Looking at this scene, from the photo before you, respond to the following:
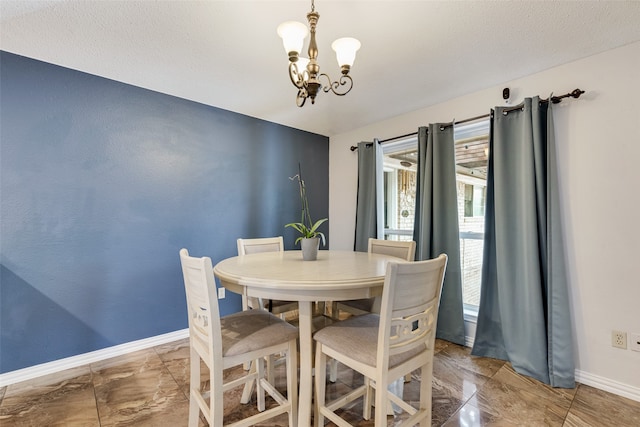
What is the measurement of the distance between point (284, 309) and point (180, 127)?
1923mm

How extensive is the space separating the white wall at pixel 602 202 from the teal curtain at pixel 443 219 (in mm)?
750

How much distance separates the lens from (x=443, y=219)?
2.64m

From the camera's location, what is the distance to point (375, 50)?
1.97 m

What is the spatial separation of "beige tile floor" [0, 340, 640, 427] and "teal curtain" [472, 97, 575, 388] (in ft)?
0.54

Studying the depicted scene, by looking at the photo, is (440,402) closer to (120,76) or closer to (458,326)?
(458,326)

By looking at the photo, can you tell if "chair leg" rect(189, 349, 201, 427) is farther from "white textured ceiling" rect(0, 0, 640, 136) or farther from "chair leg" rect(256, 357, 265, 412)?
"white textured ceiling" rect(0, 0, 640, 136)

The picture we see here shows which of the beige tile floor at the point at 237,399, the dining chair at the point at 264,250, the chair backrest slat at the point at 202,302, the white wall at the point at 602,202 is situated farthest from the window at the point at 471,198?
the chair backrest slat at the point at 202,302

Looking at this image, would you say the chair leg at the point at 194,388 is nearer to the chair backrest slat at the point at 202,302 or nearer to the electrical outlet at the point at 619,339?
the chair backrest slat at the point at 202,302

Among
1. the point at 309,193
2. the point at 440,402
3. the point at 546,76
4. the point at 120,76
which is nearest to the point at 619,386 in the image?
the point at 440,402

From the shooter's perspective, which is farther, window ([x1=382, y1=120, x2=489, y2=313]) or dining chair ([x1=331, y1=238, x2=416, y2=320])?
window ([x1=382, y1=120, x2=489, y2=313])

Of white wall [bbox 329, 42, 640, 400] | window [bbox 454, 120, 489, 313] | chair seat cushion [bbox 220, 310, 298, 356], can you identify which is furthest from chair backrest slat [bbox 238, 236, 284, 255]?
white wall [bbox 329, 42, 640, 400]

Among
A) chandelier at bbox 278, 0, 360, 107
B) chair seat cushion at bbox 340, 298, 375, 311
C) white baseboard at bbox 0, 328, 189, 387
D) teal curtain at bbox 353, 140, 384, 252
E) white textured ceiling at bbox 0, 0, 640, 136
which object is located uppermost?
white textured ceiling at bbox 0, 0, 640, 136

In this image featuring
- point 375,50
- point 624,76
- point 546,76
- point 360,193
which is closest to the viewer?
point 624,76

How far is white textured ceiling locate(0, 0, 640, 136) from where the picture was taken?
62.6 inches
